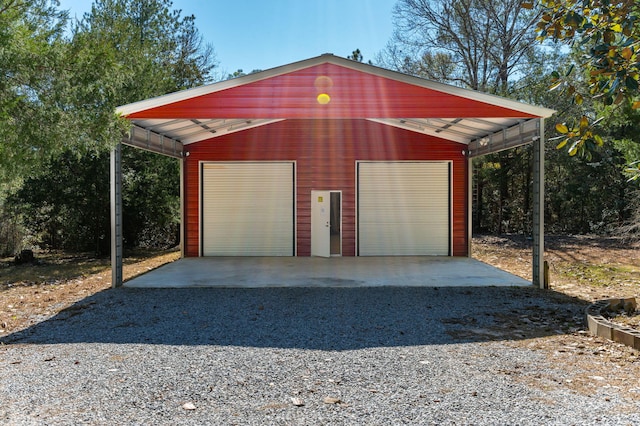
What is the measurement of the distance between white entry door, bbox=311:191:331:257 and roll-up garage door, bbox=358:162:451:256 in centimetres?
81

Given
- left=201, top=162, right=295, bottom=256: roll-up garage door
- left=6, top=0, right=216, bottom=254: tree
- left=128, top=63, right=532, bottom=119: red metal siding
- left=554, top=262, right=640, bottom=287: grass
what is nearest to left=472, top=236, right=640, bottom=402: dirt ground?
left=554, top=262, right=640, bottom=287: grass

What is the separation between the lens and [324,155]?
1295 cm

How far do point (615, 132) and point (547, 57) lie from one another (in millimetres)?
3499

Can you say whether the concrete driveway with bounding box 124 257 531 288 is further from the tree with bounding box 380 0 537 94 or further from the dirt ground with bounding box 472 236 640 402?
the tree with bounding box 380 0 537 94

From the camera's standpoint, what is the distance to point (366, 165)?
42.6ft

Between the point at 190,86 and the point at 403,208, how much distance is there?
9194mm

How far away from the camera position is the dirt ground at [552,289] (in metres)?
4.21

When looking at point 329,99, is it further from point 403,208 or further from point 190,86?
point 190,86

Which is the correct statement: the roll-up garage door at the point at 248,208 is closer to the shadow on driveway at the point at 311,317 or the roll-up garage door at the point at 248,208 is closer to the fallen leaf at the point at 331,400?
the shadow on driveway at the point at 311,317

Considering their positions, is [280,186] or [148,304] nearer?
[148,304]

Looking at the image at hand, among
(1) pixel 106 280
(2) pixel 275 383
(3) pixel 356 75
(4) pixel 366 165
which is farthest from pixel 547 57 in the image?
(2) pixel 275 383

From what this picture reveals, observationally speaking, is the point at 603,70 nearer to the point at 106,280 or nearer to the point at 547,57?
the point at 106,280

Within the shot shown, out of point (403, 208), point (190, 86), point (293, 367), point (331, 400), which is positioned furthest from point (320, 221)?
point (331, 400)

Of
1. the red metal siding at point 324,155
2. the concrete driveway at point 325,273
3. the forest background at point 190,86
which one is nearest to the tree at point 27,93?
the forest background at point 190,86
